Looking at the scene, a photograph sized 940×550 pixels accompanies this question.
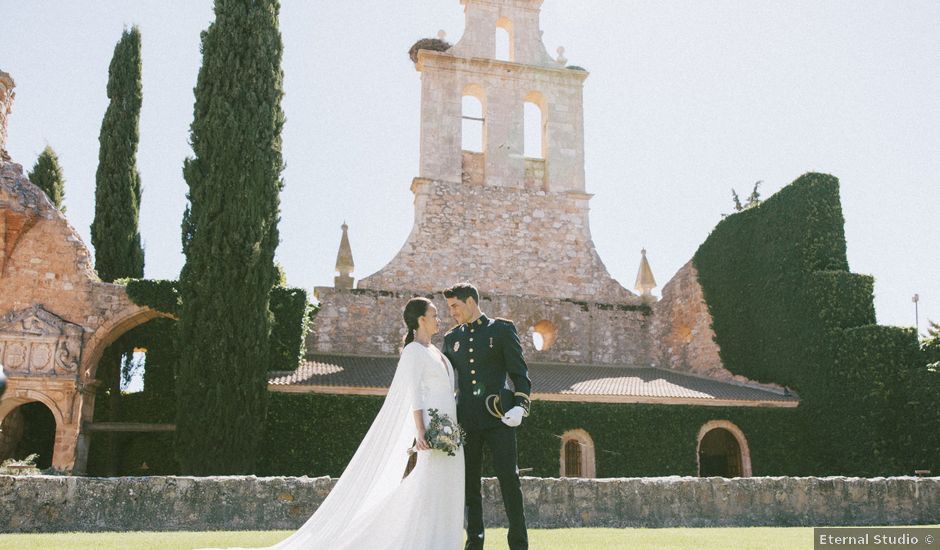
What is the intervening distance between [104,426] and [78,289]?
3184 millimetres

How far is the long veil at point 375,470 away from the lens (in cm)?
482

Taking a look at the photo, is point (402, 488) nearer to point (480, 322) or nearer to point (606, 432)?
point (480, 322)

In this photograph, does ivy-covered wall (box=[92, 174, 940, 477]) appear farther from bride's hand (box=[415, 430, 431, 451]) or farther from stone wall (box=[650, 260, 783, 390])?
bride's hand (box=[415, 430, 431, 451])

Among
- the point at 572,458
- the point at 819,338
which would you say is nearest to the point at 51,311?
the point at 572,458

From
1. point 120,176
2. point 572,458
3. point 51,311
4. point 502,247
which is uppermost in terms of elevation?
point 120,176

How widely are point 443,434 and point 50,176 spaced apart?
75.0ft

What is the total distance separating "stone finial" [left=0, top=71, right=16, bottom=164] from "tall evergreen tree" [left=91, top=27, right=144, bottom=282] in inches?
166

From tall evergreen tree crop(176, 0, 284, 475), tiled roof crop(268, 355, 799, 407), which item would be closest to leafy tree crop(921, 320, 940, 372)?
tiled roof crop(268, 355, 799, 407)

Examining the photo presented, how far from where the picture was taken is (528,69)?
80.6ft

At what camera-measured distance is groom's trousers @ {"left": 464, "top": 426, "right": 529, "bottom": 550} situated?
462 centimetres

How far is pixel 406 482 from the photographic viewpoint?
188 inches

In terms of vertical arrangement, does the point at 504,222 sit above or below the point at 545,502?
above

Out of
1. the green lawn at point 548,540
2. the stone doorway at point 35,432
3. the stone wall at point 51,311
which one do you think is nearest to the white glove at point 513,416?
the green lawn at point 548,540

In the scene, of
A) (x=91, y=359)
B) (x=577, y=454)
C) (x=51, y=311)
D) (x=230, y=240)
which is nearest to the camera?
(x=230, y=240)
